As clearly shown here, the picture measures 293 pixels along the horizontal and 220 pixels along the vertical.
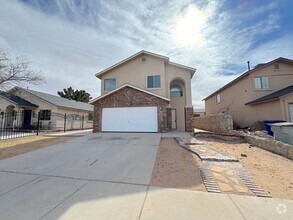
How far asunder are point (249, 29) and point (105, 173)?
13.1 meters

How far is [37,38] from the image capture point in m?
11.0

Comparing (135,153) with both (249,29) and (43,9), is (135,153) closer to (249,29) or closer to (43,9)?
(43,9)

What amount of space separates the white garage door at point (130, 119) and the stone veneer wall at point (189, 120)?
3.94 m

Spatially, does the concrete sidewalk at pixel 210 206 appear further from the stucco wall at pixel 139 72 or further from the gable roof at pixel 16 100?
the gable roof at pixel 16 100

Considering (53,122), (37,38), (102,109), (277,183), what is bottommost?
(277,183)

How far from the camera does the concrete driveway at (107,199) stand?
285 centimetres

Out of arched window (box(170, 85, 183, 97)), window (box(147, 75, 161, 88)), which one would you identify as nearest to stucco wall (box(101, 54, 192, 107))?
window (box(147, 75, 161, 88))

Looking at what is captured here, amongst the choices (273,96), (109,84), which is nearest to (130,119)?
(109,84)

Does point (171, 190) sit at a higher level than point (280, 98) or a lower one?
lower

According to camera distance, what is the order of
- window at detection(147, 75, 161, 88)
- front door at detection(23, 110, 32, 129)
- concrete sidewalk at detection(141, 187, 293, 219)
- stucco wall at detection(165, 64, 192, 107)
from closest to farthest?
1. concrete sidewalk at detection(141, 187, 293, 219)
2. window at detection(147, 75, 161, 88)
3. stucco wall at detection(165, 64, 192, 107)
4. front door at detection(23, 110, 32, 129)

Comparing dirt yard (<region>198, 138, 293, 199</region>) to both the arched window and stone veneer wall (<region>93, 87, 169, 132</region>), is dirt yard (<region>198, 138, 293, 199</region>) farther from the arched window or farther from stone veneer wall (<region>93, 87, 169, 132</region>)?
the arched window

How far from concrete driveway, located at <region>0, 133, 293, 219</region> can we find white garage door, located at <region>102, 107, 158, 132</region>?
856 cm

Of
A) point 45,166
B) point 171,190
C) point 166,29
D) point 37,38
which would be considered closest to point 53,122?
point 37,38

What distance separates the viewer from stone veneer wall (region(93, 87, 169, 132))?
45.7 ft
